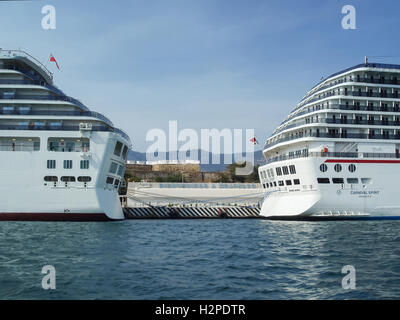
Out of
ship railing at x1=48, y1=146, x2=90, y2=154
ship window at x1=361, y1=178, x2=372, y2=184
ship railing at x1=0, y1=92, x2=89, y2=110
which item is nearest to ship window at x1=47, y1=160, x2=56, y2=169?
ship railing at x1=48, y1=146, x2=90, y2=154

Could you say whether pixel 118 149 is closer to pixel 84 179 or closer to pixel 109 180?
pixel 109 180

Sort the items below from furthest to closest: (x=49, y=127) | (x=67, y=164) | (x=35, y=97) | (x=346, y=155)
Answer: (x=35, y=97), (x=49, y=127), (x=346, y=155), (x=67, y=164)

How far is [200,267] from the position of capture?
1259 centimetres

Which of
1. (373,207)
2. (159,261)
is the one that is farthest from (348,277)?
(373,207)

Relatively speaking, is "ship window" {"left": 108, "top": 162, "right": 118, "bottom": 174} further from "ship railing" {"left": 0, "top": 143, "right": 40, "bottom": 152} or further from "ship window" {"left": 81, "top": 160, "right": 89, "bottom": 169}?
"ship railing" {"left": 0, "top": 143, "right": 40, "bottom": 152}

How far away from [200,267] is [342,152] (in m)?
25.0

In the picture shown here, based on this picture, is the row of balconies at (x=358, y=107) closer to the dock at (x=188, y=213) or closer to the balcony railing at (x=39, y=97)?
the dock at (x=188, y=213)

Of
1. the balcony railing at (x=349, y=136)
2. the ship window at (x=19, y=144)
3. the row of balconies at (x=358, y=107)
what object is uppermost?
the row of balconies at (x=358, y=107)

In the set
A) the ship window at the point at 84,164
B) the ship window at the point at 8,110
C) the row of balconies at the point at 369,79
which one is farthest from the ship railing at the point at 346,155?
the ship window at the point at 8,110

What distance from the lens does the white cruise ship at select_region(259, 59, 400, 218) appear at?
31.5 meters

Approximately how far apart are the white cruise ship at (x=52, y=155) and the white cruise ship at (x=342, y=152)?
649 inches

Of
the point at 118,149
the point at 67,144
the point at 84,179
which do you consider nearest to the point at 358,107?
the point at 118,149

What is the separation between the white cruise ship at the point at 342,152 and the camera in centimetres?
3150
